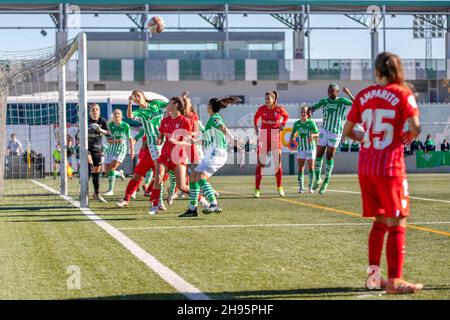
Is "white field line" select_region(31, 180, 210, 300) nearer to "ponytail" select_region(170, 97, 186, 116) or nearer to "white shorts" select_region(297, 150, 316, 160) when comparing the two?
"ponytail" select_region(170, 97, 186, 116)

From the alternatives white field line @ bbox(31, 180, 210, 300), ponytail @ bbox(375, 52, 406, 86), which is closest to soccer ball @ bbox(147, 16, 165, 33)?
white field line @ bbox(31, 180, 210, 300)

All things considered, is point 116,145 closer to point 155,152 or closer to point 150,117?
point 150,117

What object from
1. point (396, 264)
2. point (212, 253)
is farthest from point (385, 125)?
point (212, 253)

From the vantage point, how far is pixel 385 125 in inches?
245

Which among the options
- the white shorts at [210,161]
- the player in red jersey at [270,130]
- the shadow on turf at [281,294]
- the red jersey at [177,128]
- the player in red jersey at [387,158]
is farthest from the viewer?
the player in red jersey at [270,130]

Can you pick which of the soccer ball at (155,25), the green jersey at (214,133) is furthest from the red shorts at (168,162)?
the soccer ball at (155,25)

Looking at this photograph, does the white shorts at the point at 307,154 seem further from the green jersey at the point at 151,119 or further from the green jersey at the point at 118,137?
the green jersey at the point at 151,119

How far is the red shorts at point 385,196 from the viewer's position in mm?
6102

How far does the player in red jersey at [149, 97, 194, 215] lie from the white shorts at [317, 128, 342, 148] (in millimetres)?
5431

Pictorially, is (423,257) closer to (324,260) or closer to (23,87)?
(324,260)

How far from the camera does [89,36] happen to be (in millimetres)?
58125

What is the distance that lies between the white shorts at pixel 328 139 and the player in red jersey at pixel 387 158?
37.9 ft
